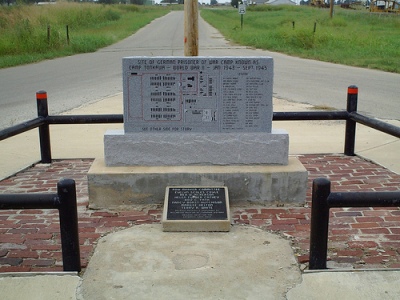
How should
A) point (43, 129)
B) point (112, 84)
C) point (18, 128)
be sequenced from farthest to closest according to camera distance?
1. point (112, 84)
2. point (43, 129)
3. point (18, 128)

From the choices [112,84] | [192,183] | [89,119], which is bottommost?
[112,84]

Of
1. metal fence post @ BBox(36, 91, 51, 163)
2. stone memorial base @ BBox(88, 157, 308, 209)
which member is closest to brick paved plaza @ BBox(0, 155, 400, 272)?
stone memorial base @ BBox(88, 157, 308, 209)

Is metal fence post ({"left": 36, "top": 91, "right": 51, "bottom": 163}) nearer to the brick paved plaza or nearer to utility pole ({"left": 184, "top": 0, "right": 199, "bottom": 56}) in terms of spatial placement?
the brick paved plaza

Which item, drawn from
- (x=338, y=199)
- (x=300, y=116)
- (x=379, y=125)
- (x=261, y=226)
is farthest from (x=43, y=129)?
(x=338, y=199)

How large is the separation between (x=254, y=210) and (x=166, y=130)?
Result: 4.08ft

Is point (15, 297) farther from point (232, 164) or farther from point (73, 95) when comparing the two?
point (73, 95)

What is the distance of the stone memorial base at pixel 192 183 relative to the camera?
18.1 ft

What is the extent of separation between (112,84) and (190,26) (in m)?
9.97

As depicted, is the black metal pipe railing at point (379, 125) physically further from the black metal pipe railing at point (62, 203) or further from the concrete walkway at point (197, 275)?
the black metal pipe railing at point (62, 203)

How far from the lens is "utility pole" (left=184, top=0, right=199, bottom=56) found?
A: 6.37m

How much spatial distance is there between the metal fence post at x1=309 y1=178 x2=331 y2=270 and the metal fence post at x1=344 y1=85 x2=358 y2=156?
3.47m

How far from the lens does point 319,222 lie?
3.91 metres

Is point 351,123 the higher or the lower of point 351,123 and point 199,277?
the higher

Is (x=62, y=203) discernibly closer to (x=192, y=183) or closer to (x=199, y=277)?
(x=199, y=277)
